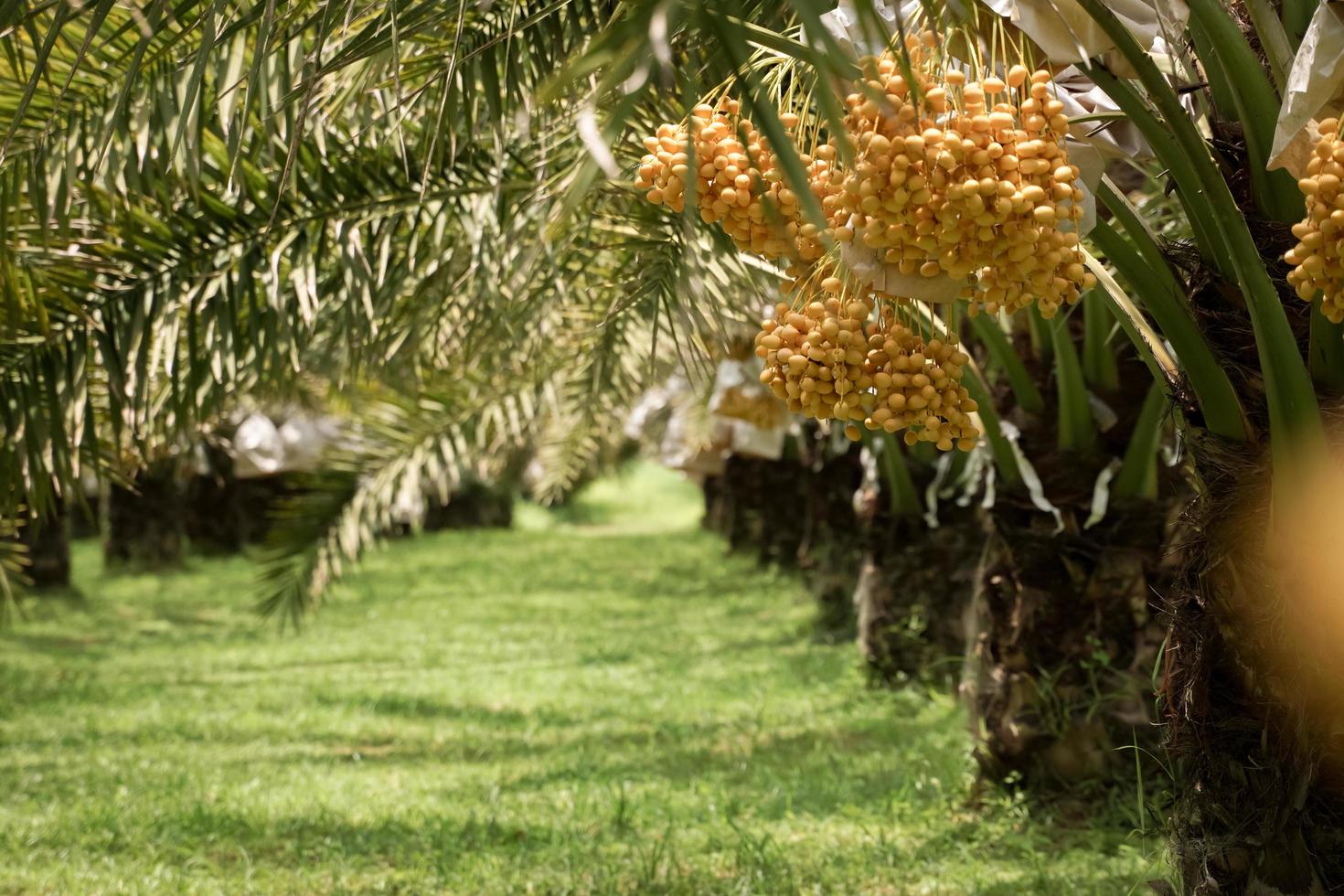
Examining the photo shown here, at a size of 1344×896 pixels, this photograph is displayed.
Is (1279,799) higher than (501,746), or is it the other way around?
(1279,799)

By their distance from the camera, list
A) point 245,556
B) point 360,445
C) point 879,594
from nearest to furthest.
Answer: point 360,445, point 879,594, point 245,556

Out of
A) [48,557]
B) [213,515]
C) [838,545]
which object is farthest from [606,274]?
[213,515]

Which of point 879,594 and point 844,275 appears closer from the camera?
point 844,275

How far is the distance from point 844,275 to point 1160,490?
281cm

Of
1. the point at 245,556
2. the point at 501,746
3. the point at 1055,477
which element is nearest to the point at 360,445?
the point at 501,746

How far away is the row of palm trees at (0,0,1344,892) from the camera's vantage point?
6.56 ft

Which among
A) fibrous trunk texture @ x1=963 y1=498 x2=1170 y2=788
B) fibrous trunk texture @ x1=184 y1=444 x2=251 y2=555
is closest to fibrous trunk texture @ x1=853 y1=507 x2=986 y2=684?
fibrous trunk texture @ x1=963 y1=498 x2=1170 y2=788

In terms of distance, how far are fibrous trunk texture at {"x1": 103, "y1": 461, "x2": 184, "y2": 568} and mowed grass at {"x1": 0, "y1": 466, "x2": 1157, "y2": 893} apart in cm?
306

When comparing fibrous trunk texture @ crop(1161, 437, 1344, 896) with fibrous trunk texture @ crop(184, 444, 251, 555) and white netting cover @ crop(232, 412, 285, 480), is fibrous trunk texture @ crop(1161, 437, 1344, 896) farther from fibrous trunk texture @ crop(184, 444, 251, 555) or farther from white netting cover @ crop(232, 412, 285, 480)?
fibrous trunk texture @ crop(184, 444, 251, 555)

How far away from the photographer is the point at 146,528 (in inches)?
555

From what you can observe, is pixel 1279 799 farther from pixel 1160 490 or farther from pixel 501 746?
pixel 501 746

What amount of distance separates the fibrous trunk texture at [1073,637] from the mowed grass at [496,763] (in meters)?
0.21

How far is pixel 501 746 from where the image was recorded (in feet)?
19.2

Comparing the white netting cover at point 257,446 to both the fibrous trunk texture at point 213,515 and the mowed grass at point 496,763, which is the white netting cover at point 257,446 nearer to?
the fibrous trunk texture at point 213,515
